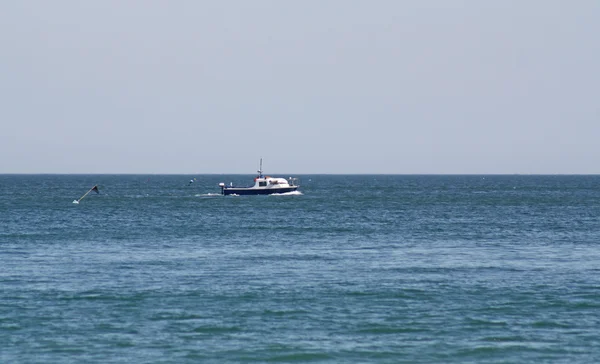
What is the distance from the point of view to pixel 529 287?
37906mm

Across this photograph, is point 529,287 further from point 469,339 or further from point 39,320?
point 39,320

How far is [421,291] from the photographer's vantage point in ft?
121

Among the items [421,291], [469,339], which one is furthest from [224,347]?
[421,291]

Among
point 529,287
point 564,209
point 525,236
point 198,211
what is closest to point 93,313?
point 529,287

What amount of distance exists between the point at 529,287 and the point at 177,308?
639 inches

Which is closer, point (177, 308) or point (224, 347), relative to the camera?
point (224, 347)

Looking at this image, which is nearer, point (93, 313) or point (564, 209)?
point (93, 313)

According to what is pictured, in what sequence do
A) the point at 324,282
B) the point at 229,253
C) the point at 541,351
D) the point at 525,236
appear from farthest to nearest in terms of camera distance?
the point at 525,236, the point at 229,253, the point at 324,282, the point at 541,351

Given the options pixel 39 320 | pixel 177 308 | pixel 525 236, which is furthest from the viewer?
pixel 525 236

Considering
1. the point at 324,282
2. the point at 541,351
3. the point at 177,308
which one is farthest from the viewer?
the point at 324,282

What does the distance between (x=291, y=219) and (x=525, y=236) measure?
29055 millimetres

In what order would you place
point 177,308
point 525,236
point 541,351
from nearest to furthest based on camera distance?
point 541,351 → point 177,308 → point 525,236

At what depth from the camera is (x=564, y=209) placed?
109625mm

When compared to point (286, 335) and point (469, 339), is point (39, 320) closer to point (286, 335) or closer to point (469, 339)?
point (286, 335)
